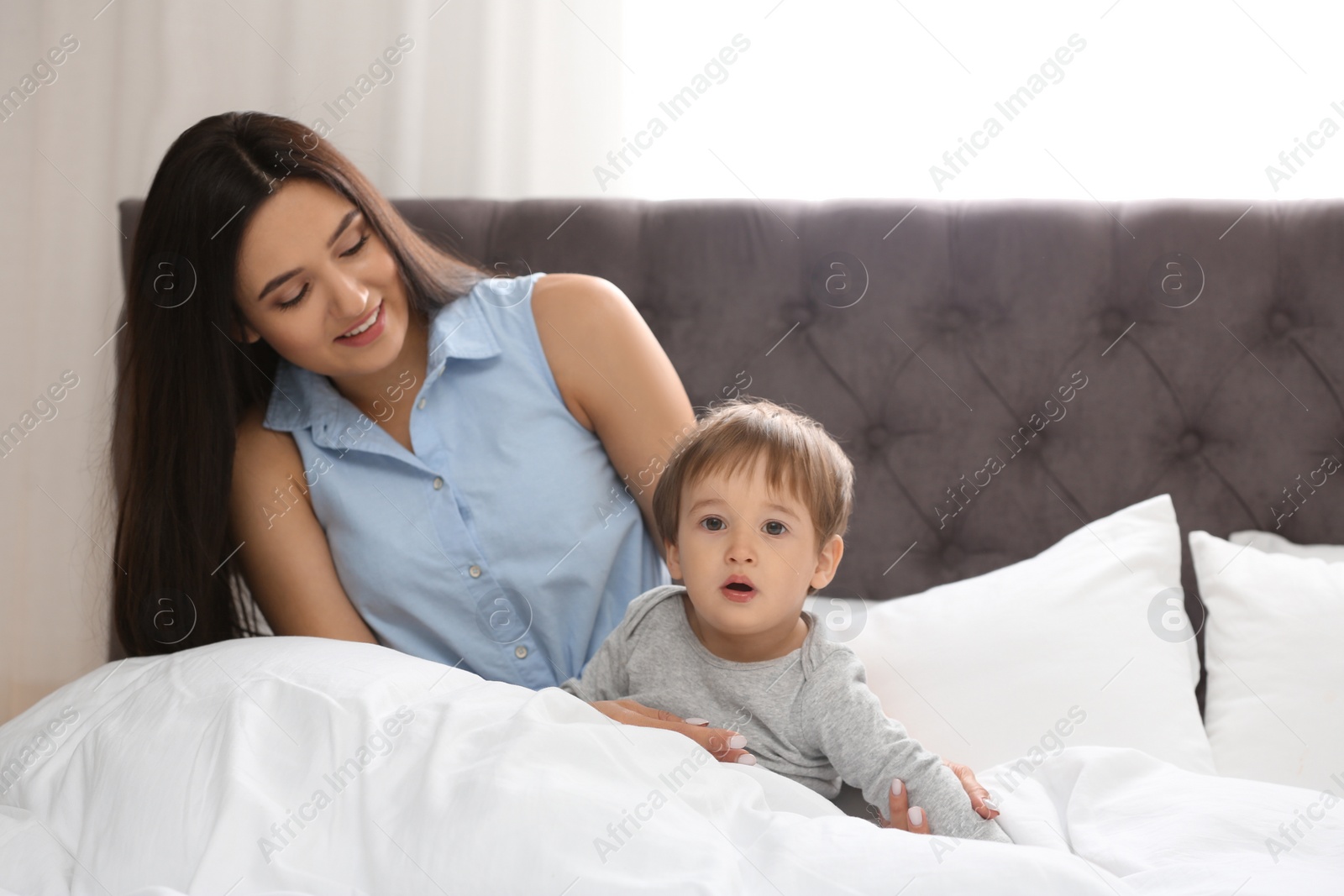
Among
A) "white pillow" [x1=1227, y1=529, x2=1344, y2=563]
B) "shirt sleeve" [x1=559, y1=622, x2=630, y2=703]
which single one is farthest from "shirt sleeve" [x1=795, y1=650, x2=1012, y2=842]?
"white pillow" [x1=1227, y1=529, x2=1344, y2=563]

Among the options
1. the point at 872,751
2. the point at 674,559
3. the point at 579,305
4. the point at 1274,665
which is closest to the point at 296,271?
the point at 579,305

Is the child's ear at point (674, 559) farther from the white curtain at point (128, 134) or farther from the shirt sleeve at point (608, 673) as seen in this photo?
the white curtain at point (128, 134)

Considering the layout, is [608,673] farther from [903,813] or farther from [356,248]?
[356,248]

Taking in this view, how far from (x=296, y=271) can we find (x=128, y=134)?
1082 mm

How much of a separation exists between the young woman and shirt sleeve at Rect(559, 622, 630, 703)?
0.51ft

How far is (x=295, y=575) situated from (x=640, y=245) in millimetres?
707

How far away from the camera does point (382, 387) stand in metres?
1.43

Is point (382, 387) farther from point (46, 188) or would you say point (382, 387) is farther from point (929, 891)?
point (46, 188)

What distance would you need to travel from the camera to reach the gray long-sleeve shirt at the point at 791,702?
0.95 metres

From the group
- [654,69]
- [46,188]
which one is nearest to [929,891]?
[654,69]

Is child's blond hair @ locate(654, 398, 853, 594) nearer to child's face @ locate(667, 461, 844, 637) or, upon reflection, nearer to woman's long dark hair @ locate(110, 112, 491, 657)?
child's face @ locate(667, 461, 844, 637)

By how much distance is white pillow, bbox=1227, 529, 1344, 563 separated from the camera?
4.40 feet

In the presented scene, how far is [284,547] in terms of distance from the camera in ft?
4.43

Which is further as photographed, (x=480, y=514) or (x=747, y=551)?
(x=480, y=514)
